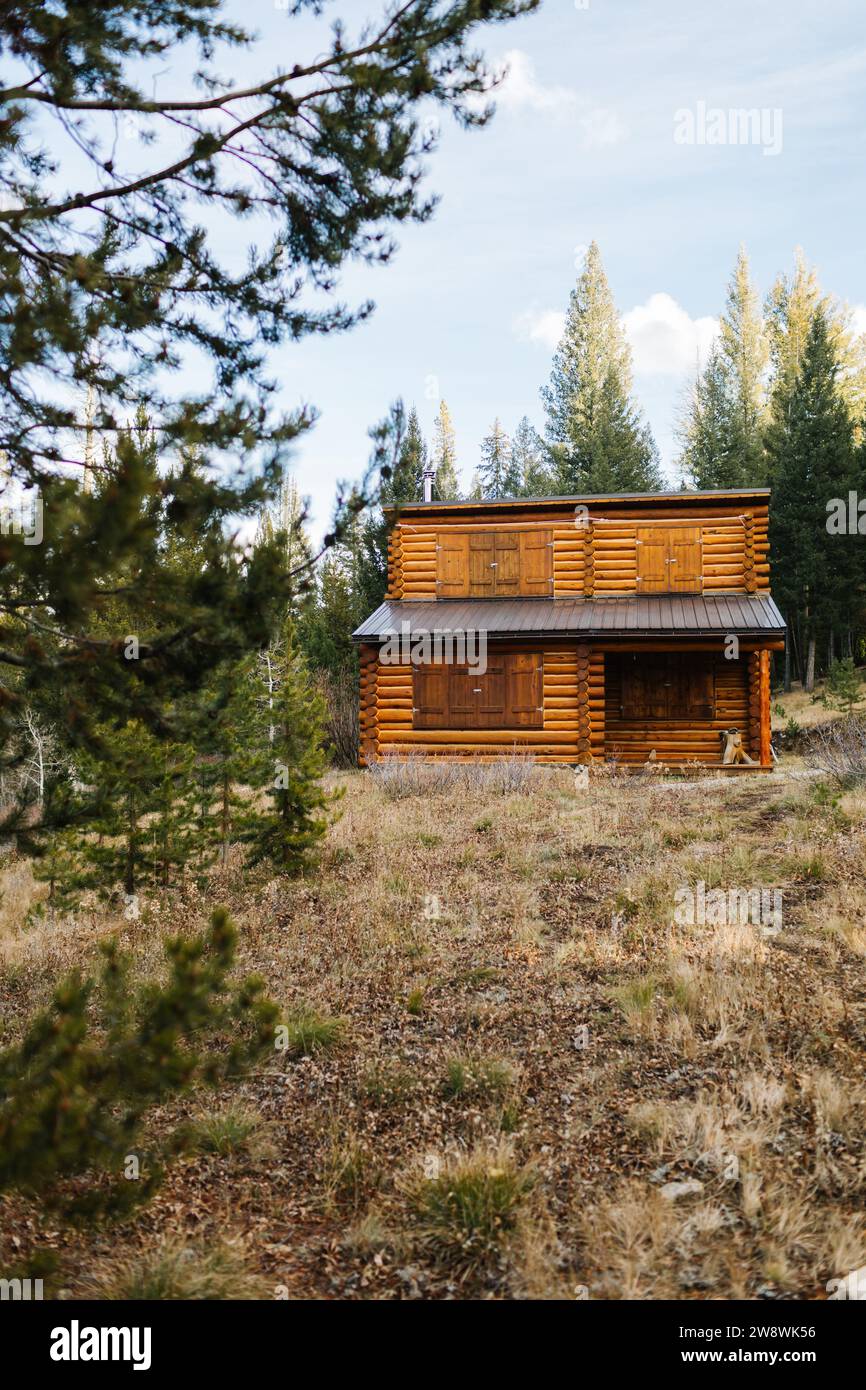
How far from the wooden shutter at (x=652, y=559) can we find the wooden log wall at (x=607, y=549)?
0.47ft

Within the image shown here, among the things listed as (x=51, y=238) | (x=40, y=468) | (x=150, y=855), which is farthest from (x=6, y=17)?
(x=150, y=855)

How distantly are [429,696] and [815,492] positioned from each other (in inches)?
791

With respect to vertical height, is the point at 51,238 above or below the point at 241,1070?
above

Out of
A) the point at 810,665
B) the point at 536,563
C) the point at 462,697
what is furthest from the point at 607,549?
the point at 810,665

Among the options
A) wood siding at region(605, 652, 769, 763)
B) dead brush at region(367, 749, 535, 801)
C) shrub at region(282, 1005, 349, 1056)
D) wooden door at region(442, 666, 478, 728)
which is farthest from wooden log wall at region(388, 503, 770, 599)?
shrub at region(282, 1005, 349, 1056)

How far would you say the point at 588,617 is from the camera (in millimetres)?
19328

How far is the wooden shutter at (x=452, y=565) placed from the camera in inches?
835

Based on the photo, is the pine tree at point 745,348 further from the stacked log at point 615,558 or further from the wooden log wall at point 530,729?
the wooden log wall at point 530,729

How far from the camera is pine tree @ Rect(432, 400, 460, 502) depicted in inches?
1742

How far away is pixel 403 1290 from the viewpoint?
3.81 m

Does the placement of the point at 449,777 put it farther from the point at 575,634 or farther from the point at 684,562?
the point at 684,562

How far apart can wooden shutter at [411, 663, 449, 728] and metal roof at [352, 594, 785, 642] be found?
1100mm
